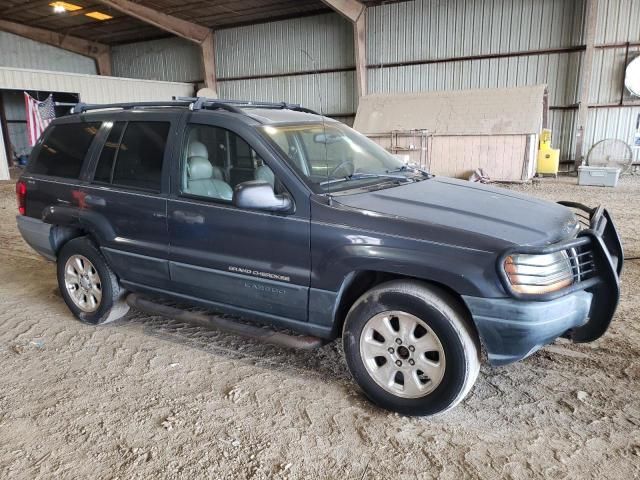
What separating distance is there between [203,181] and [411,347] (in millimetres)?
1747

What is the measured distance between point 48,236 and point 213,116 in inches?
77.8

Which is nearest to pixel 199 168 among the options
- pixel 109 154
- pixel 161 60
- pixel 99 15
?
pixel 109 154

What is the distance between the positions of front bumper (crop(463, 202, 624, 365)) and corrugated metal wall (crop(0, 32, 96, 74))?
25.4 metres

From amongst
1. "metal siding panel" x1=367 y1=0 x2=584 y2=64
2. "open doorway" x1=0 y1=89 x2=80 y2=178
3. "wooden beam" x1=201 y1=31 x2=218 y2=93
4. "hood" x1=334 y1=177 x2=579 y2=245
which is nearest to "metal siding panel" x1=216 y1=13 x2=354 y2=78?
"wooden beam" x1=201 y1=31 x2=218 y2=93

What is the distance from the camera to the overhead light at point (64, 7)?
18.6 meters

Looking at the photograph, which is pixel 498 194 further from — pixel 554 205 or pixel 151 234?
pixel 151 234

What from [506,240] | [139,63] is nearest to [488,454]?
[506,240]

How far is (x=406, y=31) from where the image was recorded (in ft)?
56.3

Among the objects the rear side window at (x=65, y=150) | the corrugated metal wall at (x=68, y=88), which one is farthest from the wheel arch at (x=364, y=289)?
the corrugated metal wall at (x=68, y=88)

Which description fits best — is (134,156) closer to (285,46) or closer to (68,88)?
(68,88)

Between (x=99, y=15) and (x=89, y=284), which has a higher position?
(x=99, y=15)

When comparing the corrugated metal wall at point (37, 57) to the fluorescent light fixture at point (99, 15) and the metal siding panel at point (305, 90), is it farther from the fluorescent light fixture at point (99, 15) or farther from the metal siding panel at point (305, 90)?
the metal siding panel at point (305, 90)

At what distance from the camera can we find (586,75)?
1452cm

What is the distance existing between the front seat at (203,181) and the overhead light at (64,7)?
19.4 meters
